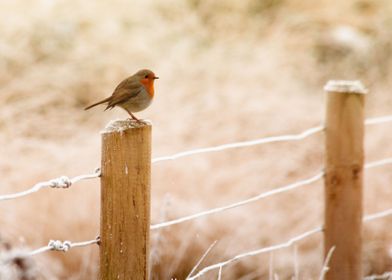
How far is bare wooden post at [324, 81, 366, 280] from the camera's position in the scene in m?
2.58

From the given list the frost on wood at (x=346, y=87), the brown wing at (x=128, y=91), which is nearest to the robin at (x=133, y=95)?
the brown wing at (x=128, y=91)

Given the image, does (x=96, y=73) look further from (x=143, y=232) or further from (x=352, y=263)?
(x=143, y=232)

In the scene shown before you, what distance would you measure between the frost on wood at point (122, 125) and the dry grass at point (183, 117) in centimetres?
74

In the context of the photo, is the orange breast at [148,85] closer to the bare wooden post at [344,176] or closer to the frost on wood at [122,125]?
the frost on wood at [122,125]

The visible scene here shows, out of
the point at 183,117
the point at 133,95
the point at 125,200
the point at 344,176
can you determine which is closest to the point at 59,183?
the point at 125,200

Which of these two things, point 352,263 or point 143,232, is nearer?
point 143,232

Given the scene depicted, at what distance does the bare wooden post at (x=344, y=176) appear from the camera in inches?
101

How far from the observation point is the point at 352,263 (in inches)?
104

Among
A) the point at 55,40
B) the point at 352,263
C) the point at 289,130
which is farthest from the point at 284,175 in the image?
the point at 55,40

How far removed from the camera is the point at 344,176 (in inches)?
102

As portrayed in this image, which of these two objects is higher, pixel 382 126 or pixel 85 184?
pixel 382 126

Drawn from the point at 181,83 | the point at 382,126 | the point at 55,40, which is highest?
the point at 55,40

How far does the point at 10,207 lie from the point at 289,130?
155cm

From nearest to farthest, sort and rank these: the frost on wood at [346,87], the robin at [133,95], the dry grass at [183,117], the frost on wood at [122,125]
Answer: the frost on wood at [122,125] < the robin at [133,95] < the frost on wood at [346,87] < the dry grass at [183,117]
